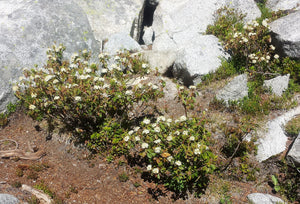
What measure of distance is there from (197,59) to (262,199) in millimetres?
4805

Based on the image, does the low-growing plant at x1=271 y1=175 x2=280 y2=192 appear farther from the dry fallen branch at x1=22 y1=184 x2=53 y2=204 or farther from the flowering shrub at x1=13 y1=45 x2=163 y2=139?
the dry fallen branch at x1=22 y1=184 x2=53 y2=204

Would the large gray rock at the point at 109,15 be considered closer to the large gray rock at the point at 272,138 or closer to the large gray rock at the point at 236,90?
the large gray rock at the point at 236,90

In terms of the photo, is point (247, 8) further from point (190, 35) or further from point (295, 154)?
point (295, 154)

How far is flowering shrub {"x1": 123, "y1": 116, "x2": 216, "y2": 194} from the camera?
470 centimetres

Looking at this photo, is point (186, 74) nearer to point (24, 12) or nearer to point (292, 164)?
point (292, 164)

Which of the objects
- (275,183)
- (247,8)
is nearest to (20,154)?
(275,183)

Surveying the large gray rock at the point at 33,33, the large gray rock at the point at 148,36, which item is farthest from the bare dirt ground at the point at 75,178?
the large gray rock at the point at 148,36

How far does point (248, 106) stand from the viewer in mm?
6750

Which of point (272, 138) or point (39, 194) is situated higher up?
point (272, 138)

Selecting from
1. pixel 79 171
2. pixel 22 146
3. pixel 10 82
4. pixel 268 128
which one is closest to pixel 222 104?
pixel 268 128

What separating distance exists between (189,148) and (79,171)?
2.77m

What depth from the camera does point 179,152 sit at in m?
4.78

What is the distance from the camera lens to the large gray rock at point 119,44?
880 cm

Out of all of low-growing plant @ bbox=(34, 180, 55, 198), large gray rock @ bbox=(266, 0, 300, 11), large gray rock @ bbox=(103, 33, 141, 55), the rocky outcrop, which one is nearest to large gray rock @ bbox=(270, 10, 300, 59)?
the rocky outcrop
